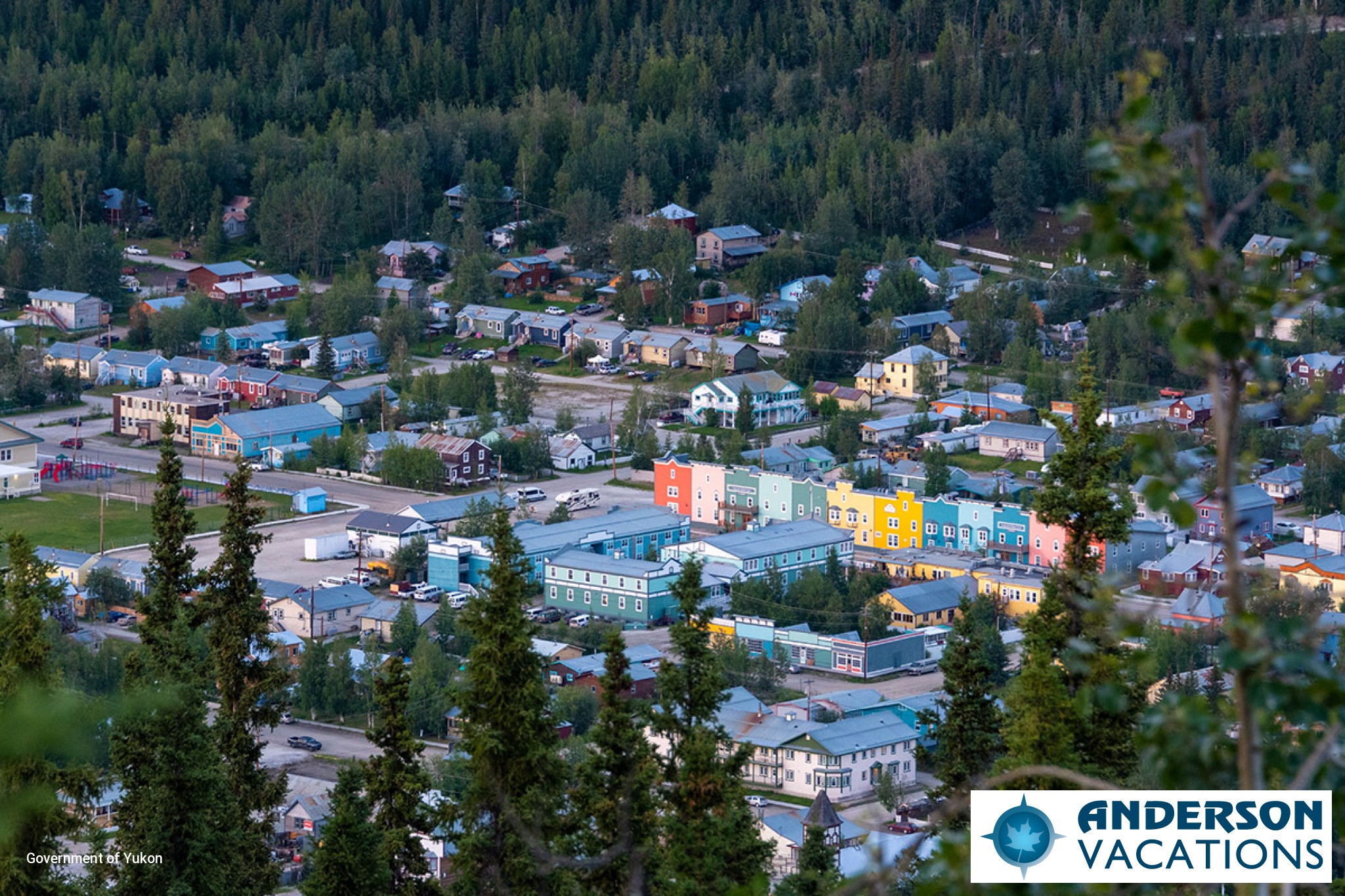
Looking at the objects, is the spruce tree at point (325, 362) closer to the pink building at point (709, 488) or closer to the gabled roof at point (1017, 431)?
the pink building at point (709, 488)

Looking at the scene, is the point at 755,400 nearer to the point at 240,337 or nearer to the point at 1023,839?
the point at 240,337

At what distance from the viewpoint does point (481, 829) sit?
407 centimetres

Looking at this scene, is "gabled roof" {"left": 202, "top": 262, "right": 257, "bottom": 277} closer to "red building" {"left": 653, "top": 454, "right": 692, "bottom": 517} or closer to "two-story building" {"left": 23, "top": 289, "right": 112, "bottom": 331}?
"two-story building" {"left": 23, "top": 289, "right": 112, "bottom": 331}

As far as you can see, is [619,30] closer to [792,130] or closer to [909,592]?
[792,130]

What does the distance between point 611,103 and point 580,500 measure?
577 inches

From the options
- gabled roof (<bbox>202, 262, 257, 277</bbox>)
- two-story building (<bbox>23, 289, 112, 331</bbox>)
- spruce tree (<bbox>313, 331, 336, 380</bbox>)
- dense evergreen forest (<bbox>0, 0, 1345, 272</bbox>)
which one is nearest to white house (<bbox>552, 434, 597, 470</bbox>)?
spruce tree (<bbox>313, 331, 336, 380</bbox>)

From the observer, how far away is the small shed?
46.2 ft

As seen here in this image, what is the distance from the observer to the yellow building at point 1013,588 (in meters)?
11.7

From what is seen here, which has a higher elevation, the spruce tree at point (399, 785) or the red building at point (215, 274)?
the spruce tree at point (399, 785)

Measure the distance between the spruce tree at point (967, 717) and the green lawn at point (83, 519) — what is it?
9.41m

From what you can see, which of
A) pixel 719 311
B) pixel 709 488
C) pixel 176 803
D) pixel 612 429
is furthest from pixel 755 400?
pixel 176 803

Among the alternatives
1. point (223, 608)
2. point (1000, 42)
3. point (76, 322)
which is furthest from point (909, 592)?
point (1000, 42)

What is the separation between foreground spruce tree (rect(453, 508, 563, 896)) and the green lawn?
30.8 ft

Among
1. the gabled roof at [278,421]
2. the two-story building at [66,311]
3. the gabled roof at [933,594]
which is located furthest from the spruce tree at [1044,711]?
the two-story building at [66,311]
